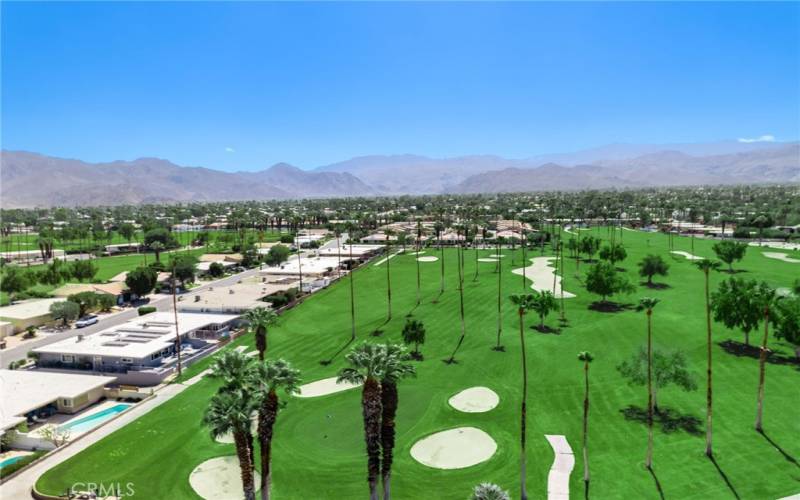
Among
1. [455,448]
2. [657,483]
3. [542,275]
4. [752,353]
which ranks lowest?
[455,448]

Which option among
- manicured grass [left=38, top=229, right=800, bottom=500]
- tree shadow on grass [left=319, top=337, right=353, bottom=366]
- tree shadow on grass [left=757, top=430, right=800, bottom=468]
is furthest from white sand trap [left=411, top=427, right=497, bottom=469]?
tree shadow on grass [left=319, top=337, right=353, bottom=366]

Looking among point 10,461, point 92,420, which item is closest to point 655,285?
point 92,420

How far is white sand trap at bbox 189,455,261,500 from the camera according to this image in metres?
31.7

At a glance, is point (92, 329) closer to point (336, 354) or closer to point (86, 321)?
point (86, 321)

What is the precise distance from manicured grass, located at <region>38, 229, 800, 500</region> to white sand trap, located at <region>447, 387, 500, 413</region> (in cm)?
82

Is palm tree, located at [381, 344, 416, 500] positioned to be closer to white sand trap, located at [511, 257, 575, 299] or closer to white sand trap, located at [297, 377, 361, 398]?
white sand trap, located at [297, 377, 361, 398]

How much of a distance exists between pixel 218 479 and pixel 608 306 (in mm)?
56295

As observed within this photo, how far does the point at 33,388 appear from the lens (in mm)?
46562

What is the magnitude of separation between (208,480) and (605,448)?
2762 cm

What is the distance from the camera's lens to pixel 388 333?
62.6 m

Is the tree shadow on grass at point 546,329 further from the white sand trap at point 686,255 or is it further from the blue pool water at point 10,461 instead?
the white sand trap at point 686,255

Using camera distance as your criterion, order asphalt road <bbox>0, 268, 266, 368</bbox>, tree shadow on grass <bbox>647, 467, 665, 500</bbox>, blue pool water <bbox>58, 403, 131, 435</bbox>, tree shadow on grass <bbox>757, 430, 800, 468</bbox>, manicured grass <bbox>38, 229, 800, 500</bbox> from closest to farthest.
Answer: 1. tree shadow on grass <bbox>647, 467, 665, 500</bbox>
2. manicured grass <bbox>38, 229, 800, 500</bbox>
3. tree shadow on grass <bbox>757, 430, 800, 468</bbox>
4. blue pool water <bbox>58, 403, 131, 435</bbox>
5. asphalt road <bbox>0, 268, 266, 368</bbox>

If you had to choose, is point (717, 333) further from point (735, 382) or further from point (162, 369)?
point (162, 369)

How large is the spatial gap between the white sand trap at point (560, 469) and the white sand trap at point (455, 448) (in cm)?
432
